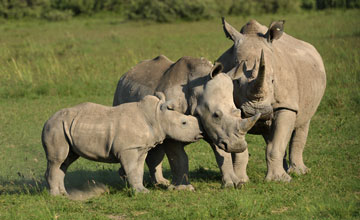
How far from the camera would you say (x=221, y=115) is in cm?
717

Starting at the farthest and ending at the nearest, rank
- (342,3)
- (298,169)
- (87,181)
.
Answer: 1. (342,3)
2. (298,169)
3. (87,181)

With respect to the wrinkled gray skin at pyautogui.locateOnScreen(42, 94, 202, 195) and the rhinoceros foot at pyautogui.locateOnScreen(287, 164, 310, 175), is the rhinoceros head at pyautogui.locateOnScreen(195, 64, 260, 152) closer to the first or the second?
the wrinkled gray skin at pyautogui.locateOnScreen(42, 94, 202, 195)

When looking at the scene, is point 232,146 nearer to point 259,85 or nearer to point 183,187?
point 259,85

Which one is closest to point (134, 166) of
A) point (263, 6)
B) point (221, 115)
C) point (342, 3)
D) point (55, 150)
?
point (55, 150)

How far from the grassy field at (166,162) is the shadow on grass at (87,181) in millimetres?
17

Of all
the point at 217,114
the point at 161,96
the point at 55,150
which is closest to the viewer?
the point at 217,114

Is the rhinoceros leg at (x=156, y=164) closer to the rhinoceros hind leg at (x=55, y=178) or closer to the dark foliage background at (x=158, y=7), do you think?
the rhinoceros hind leg at (x=55, y=178)

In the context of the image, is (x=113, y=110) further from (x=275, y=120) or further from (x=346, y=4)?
(x=346, y=4)

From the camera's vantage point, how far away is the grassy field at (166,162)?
22.9 feet

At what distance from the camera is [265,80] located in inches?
306

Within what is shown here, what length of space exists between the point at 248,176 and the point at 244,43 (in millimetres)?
1776

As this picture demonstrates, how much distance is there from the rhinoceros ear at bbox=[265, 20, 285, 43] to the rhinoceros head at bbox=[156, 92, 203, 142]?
1727mm

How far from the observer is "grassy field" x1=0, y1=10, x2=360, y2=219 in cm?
698

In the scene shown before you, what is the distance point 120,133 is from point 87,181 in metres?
1.60
